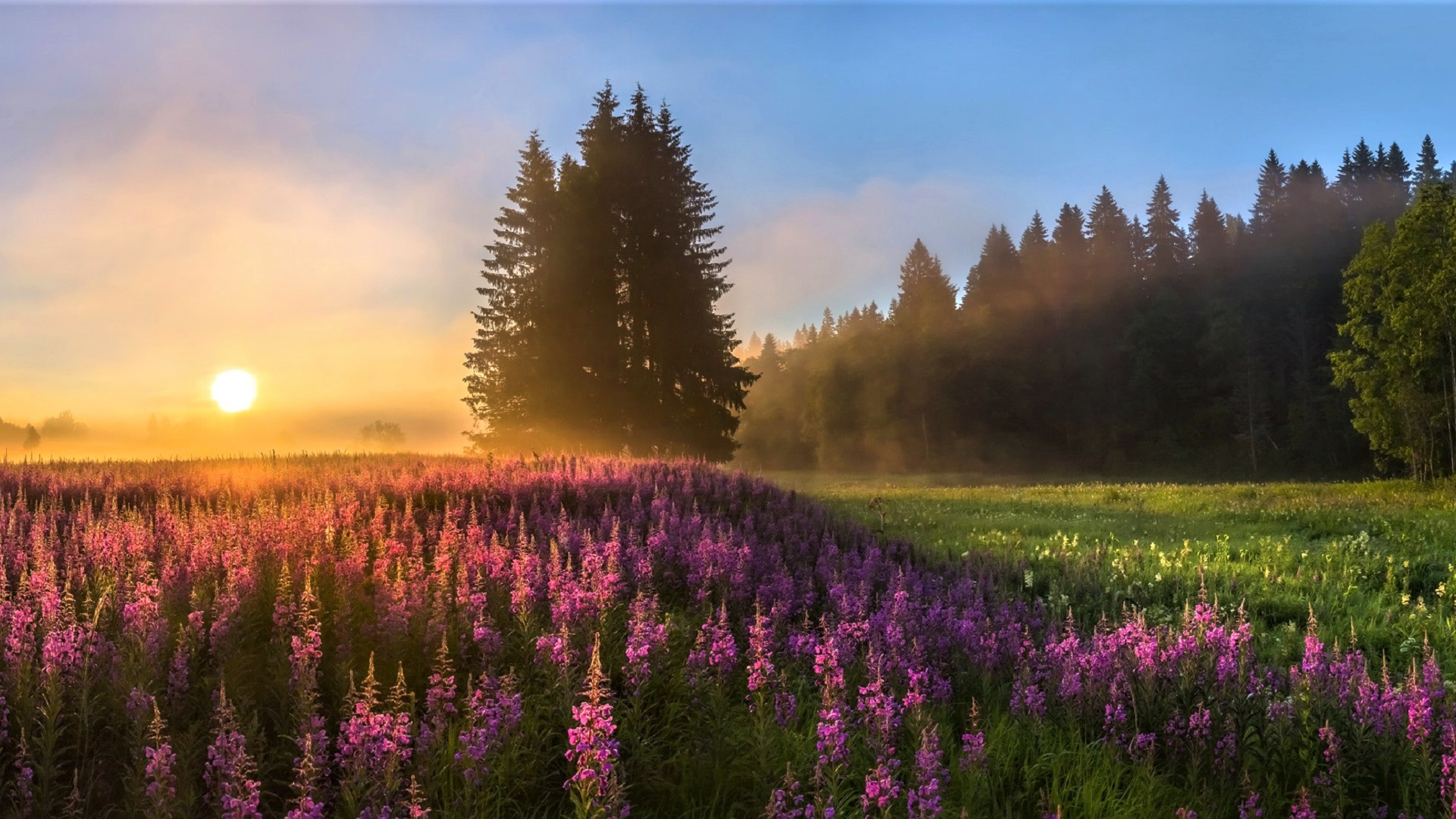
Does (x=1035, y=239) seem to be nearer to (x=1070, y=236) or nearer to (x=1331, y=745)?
(x=1070, y=236)

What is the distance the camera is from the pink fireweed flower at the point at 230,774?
2.42 metres

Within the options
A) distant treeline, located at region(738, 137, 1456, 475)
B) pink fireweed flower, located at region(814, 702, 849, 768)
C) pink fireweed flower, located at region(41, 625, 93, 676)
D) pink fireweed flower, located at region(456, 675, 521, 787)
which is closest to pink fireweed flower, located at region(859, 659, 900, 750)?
pink fireweed flower, located at region(814, 702, 849, 768)

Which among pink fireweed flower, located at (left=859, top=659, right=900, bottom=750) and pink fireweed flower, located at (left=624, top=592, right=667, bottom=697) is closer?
pink fireweed flower, located at (left=859, top=659, right=900, bottom=750)

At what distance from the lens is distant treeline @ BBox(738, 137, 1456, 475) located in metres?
56.3

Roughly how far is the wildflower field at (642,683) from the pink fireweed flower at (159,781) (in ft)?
0.06

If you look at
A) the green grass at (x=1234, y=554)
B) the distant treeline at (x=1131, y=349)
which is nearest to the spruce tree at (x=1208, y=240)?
the distant treeline at (x=1131, y=349)

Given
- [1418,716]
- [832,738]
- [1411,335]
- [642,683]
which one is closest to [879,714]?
[832,738]

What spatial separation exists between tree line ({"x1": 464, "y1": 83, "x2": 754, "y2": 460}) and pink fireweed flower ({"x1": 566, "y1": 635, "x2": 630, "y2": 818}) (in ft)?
81.7

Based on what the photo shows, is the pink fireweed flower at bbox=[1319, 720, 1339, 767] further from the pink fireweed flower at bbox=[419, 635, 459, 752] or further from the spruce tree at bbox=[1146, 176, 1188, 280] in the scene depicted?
the spruce tree at bbox=[1146, 176, 1188, 280]

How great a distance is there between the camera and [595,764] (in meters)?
2.73

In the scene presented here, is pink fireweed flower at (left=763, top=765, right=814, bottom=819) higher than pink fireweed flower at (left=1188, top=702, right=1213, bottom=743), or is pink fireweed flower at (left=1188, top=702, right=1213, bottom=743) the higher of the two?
pink fireweed flower at (left=763, top=765, right=814, bottom=819)

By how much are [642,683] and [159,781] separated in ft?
6.57

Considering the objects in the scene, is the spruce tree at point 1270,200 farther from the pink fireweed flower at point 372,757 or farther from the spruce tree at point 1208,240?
the pink fireweed flower at point 372,757

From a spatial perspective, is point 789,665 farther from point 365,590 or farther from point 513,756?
point 365,590
